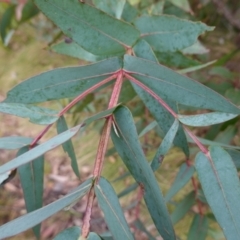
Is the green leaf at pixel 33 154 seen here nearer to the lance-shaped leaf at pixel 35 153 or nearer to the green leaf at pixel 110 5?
the lance-shaped leaf at pixel 35 153

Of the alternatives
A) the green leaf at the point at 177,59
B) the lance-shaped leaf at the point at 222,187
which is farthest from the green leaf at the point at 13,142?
the green leaf at the point at 177,59

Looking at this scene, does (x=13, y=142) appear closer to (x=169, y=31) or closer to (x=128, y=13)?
(x=169, y=31)

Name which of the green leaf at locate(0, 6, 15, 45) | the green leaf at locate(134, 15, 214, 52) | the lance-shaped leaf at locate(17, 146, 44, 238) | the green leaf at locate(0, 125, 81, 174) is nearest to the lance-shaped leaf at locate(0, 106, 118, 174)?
the green leaf at locate(0, 125, 81, 174)

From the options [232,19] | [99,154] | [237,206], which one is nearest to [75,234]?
[99,154]

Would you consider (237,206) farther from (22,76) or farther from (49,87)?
(22,76)

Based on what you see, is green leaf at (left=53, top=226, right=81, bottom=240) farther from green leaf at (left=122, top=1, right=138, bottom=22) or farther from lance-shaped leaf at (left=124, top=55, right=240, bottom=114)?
green leaf at (left=122, top=1, right=138, bottom=22)
